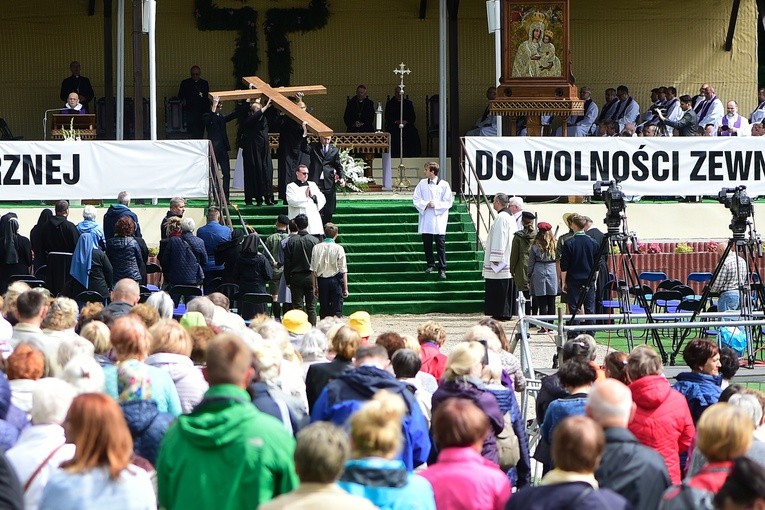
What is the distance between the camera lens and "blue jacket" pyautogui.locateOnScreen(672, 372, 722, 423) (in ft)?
26.1

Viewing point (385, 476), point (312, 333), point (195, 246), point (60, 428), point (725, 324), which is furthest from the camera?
point (195, 246)

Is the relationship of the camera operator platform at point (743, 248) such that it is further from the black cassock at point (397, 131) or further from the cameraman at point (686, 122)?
the black cassock at point (397, 131)

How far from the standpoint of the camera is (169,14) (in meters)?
27.2

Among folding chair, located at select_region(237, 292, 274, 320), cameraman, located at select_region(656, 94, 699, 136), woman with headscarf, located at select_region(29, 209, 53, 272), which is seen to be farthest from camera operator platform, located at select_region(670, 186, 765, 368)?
cameraman, located at select_region(656, 94, 699, 136)

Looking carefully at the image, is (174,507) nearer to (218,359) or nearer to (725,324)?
(218,359)

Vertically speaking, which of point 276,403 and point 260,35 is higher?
point 260,35

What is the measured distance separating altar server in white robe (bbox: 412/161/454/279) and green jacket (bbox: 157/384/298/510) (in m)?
13.2

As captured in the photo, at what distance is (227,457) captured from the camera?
5.33 meters

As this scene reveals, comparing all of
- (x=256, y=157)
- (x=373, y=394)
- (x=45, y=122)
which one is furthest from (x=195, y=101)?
(x=373, y=394)

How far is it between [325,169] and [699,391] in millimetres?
11756

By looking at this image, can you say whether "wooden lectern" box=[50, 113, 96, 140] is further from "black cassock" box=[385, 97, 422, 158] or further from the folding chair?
the folding chair

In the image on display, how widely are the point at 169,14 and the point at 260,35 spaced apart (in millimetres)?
1848

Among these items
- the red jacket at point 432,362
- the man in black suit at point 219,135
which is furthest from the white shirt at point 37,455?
the man in black suit at point 219,135

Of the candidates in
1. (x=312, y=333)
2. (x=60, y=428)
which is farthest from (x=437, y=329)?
(x=60, y=428)
